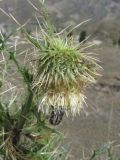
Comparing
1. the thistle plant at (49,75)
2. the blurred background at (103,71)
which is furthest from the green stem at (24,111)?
the blurred background at (103,71)

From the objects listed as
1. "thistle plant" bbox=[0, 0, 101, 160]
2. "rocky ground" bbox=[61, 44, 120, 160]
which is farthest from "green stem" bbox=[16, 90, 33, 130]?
"rocky ground" bbox=[61, 44, 120, 160]

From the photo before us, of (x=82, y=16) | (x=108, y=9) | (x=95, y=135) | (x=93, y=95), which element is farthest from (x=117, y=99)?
(x=108, y=9)

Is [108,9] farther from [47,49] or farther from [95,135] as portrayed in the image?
[47,49]

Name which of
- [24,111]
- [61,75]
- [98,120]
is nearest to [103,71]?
[98,120]

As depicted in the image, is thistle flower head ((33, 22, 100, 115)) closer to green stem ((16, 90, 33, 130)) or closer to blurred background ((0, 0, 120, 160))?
green stem ((16, 90, 33, 130))

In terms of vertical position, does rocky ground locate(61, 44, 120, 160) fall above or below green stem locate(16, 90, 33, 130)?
below

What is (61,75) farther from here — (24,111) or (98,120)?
(98,120)

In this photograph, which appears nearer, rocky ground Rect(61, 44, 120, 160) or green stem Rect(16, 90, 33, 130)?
green stem Rect(16, 90, 33, 130)
